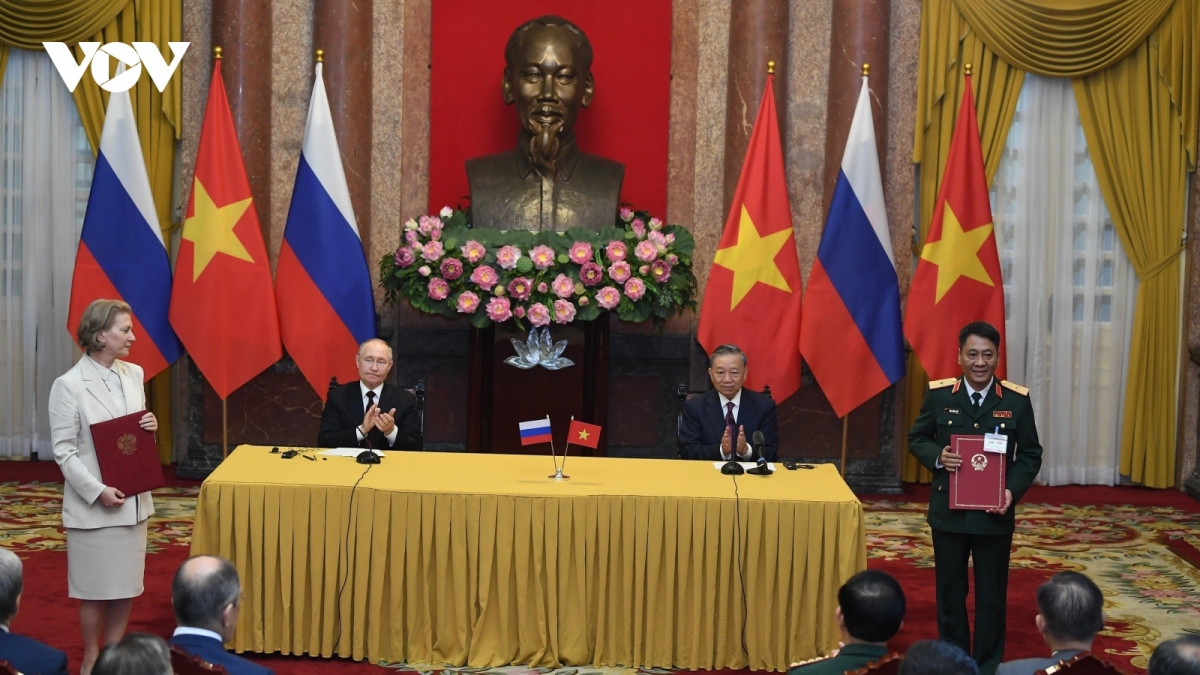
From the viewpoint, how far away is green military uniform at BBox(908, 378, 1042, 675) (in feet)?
16.0

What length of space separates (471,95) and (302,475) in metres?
4.10

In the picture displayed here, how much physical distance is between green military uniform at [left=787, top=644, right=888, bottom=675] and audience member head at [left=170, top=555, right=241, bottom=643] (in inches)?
51.8

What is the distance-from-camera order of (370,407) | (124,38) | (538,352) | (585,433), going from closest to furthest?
(585,433), (370,407), (538,352), (124,38)

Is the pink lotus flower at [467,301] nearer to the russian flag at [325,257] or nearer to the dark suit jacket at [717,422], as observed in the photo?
the russian flag at [325,257]

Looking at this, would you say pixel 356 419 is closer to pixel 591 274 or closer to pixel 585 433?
pixel 585 433

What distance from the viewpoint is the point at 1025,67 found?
28.1 feet

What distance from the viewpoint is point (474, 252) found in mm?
7129

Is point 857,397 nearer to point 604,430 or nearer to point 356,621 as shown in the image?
point 604,430

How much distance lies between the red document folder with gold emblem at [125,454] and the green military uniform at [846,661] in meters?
2.53

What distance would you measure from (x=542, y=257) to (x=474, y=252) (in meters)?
0.38

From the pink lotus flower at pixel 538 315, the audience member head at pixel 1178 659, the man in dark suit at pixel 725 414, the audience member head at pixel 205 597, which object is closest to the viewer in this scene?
the audience member head at pixel 1178 659

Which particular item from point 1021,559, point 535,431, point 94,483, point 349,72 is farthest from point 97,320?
point 1021,559

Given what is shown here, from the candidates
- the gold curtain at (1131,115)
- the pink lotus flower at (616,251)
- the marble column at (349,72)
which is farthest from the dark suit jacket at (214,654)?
the gold curtain at (1131,115)

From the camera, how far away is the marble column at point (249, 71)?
8.30 meters
